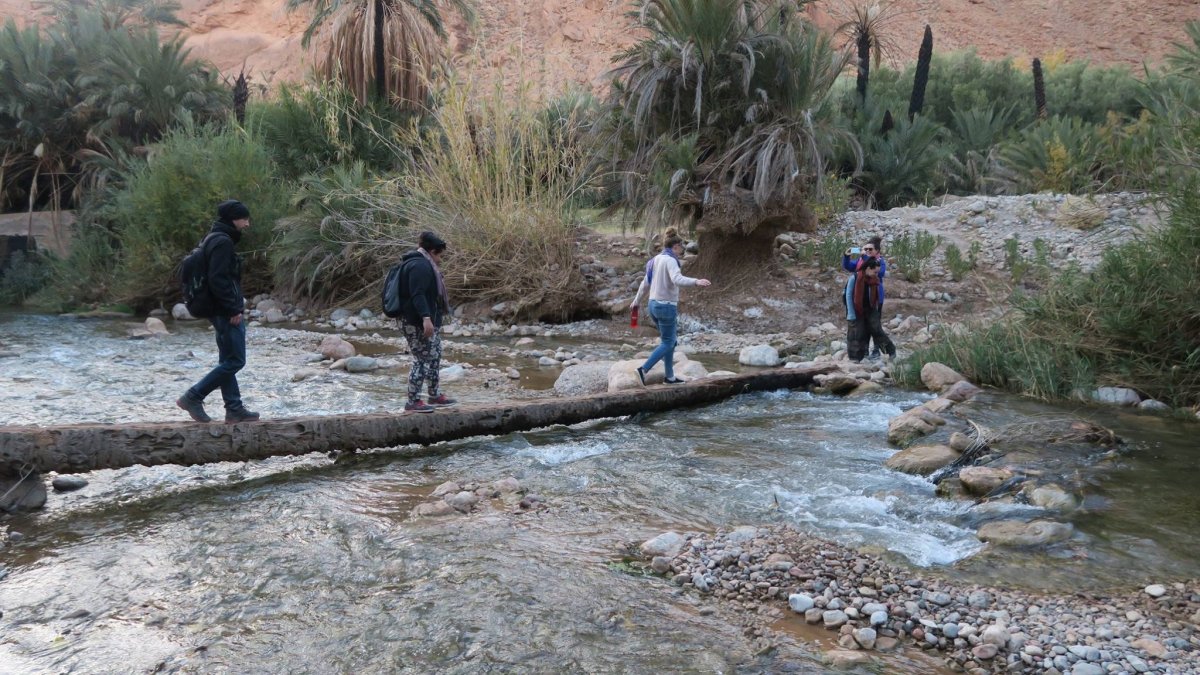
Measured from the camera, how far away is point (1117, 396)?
25.8ft

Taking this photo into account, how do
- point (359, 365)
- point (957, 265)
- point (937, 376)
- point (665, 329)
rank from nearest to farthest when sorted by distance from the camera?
point (665, 329), point (937, 376), point (359, 365), point (957, 265)

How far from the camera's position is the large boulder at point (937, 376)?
8633mm

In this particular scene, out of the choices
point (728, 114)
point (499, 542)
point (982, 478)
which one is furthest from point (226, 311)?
point (728, 114)

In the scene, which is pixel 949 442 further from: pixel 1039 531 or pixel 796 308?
pixel 796 308

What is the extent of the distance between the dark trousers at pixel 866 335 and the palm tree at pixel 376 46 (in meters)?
10.7

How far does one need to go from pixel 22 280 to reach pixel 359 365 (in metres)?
12.6

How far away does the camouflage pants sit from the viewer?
265 inches

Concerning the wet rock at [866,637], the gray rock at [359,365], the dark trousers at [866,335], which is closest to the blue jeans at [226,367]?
the wet rock at [866,637]

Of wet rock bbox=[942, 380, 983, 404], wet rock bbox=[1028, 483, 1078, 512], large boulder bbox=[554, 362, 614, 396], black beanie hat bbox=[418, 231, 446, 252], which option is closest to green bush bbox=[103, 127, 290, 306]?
large boulder bbox=[554, 362, 614, 396]

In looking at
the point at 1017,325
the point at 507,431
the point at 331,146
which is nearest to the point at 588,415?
the point at 507,431

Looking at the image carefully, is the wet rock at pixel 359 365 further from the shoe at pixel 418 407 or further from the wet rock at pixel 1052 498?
the wet rock at pixel 1052 498

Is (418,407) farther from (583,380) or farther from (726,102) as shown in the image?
(726,102)

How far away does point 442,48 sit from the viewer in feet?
64.7

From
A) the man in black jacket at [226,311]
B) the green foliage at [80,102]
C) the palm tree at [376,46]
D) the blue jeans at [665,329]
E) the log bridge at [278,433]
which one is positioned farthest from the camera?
the green foliage at [80,102]
